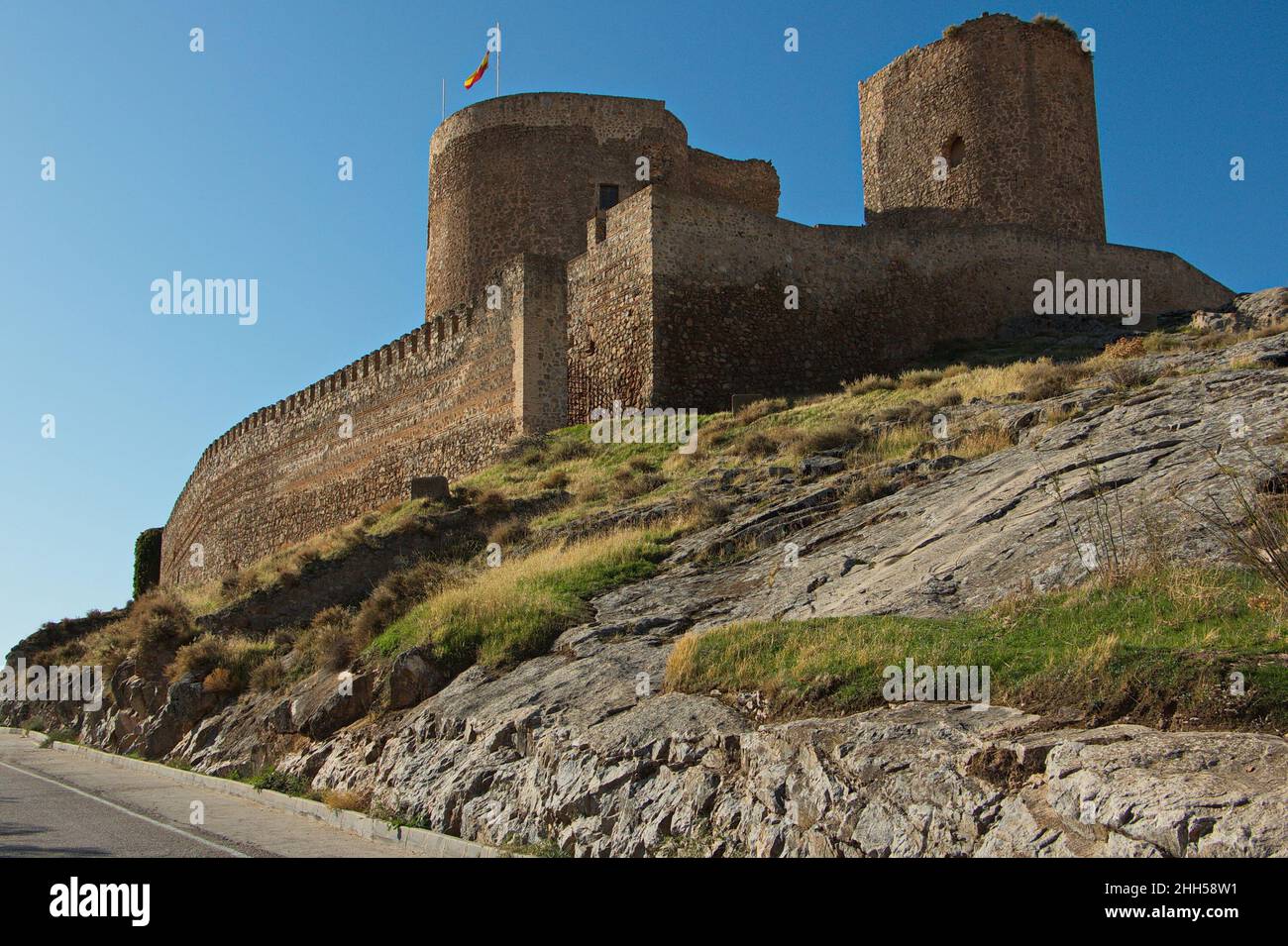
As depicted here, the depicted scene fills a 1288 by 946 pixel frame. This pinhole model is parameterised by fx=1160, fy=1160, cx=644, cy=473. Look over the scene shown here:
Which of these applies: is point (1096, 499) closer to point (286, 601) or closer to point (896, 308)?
point (286, 601)

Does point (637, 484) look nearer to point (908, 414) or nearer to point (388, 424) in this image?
point (908, 414)

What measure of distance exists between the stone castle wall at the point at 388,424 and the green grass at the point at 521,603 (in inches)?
344

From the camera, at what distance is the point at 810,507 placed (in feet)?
43.2

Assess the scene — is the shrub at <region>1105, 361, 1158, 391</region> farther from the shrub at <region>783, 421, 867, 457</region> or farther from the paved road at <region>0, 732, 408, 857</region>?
the paved road at <region>0, 732, 408, 857</region>

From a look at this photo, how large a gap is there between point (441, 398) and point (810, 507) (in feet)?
47.0

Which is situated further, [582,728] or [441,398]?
[441,398]

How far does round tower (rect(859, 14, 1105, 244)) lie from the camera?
1123 inches

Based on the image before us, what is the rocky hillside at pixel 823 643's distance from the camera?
6078 millimetres

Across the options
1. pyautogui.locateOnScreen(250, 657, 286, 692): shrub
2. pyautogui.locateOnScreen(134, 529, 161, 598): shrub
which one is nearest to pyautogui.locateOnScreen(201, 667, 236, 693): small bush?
pyautogui.locateOnScreen(250, 657, 286, 692): shrub

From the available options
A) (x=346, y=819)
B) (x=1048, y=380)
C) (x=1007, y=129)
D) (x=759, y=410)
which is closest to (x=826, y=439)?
(x=1048, y=380)

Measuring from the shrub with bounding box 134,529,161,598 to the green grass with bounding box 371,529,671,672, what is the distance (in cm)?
3790

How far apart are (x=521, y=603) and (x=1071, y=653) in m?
6.60

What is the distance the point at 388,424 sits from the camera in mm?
27953
